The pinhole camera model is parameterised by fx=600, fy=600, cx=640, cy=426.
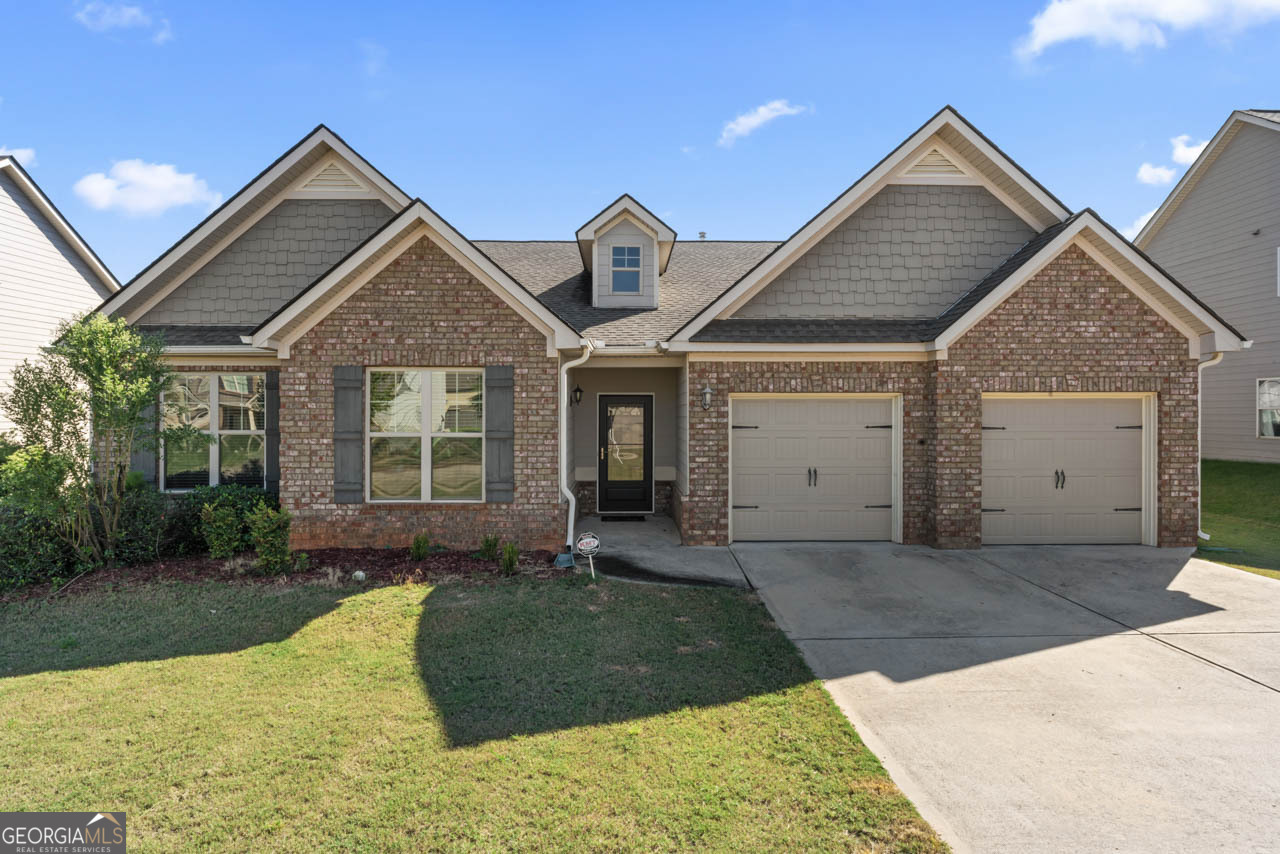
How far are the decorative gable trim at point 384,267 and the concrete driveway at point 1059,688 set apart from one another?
14.9 ft

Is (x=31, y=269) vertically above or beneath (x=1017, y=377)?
above

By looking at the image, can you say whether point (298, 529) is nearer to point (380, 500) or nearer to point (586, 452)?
point (380, 500)

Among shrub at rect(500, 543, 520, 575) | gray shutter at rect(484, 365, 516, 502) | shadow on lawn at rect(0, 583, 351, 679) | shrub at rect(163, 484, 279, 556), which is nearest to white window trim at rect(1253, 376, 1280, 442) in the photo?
gray shutter at rect(484, 365, 516, 502)

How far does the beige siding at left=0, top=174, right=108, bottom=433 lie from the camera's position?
46.1 ft

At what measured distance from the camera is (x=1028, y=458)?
9.30 metres

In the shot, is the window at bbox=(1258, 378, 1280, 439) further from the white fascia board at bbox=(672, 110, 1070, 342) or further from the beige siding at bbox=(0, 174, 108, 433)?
the beige siding at bbox=(0, 174, 108, 433)

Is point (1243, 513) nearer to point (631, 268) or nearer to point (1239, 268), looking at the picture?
point (1239, 268)

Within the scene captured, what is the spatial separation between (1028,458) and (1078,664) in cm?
495

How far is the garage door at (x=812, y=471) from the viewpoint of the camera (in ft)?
31.2

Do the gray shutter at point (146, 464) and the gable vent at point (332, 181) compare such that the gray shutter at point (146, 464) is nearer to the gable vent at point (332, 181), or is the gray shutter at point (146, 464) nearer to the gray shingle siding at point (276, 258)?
the gray shingle siding at point (276, 258)

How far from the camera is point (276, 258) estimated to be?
1026 cm

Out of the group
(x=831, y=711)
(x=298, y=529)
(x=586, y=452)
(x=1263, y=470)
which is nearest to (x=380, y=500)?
(x=298, y=529)

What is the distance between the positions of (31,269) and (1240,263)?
30.3m
